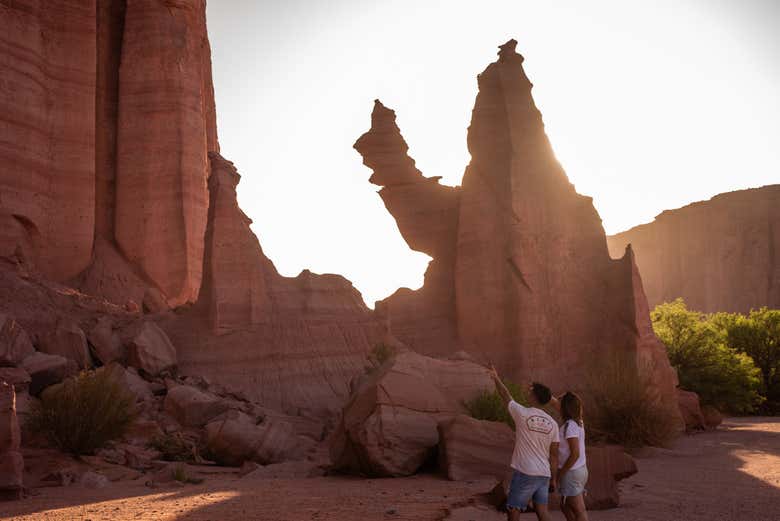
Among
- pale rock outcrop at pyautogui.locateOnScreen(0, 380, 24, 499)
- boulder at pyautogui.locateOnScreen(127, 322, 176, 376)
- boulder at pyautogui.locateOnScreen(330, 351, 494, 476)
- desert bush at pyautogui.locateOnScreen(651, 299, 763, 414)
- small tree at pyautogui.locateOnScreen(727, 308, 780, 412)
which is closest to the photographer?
pale rock outcrop at pyautogui.locateOnScreen(0, 380, 24, 499)

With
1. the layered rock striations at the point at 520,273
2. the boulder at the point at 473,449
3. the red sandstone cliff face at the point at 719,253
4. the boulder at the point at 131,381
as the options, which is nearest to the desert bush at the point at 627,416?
the layered rock striations at the point at 520,273

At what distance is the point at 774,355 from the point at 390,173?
19.1 metres

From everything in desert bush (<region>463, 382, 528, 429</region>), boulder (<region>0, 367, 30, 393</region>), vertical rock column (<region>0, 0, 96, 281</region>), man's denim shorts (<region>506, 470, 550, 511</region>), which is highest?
vertical rock column (<region>0, 0, 96, 281</region>)

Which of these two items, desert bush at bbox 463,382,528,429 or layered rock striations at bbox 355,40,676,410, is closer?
desert bush at bbox 463,382,528,429

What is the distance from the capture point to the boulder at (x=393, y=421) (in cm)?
1106

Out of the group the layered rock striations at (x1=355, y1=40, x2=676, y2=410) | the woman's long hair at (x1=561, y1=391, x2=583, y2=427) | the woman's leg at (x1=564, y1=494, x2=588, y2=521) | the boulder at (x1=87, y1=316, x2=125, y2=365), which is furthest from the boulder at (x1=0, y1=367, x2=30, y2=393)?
the layered rock striations at (x1=355, y1=40, x2=676, y2=410)

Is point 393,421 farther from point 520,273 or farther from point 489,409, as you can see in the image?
point 520,273

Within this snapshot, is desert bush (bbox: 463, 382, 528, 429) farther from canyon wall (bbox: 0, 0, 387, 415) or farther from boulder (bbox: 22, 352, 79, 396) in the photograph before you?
boulder (bbox: 22, 352, 79, 396)

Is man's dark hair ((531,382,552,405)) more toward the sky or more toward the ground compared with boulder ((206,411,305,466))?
more toward the sky

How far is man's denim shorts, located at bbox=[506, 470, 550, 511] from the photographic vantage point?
6.71m

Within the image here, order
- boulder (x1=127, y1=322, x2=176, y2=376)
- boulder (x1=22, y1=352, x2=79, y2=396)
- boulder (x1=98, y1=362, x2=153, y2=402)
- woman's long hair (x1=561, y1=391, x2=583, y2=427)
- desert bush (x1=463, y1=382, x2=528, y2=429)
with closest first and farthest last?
1. woman's long hair (x1=561, y1=391, x2=583, y2=427)
2. desert bush (x1=463, y1=382, x2=528, y2=429)
3. boulder (x1=22, y1=352, x2=79, y2=396)
4. boulder (x1=98, y1=362, x2=153, y2=402)
5. boulder (x1=127, y1=322, x2=176, y2=376)

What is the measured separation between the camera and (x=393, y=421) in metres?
11.4

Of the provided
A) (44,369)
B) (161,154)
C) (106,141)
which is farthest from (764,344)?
(106,141)

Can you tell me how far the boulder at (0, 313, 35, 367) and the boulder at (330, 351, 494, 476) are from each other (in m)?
6.44
